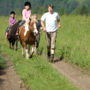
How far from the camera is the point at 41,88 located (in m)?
8.09

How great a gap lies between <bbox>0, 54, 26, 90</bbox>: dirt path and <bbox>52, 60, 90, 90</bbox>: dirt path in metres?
1.76

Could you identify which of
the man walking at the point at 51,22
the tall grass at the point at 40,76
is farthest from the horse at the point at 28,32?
the tall grass at the point at 40,76

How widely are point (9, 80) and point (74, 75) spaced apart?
2638 mm

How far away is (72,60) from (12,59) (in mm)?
2468

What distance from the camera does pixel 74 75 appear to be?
10578 mm

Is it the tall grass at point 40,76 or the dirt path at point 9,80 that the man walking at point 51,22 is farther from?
the dirt path at point 9,80

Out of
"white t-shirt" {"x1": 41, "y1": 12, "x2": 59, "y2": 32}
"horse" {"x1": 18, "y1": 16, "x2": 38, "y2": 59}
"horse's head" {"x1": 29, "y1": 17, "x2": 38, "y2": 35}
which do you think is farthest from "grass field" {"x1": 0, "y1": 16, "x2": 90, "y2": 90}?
"white t-shirt" {"x1": 41, "y1": 12, "x2": 59, "y2": 32}

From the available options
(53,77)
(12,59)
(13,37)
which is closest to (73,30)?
(13,37)

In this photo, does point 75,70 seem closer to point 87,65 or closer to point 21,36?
point 87,65

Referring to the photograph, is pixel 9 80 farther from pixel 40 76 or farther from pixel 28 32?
pixel 28 32

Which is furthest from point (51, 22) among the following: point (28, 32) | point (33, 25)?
point (28, 32)

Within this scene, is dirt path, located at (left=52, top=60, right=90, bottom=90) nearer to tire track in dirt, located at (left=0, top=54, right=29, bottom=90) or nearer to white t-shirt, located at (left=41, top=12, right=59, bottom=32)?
white t-shirt, located at (left=41, top=12, right=59, bottom=32)

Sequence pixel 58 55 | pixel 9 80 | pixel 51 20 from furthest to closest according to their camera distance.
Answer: pixel 58 55 → pixel 51 20 → pixel 9 80

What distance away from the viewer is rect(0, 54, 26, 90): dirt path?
834cm
